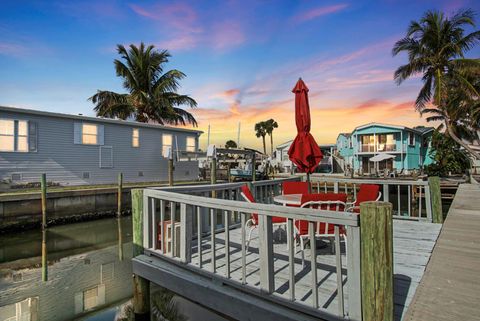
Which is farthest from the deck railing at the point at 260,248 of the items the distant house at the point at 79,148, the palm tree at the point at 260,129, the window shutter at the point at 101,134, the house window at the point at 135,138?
the palm tree at the point at 260,129

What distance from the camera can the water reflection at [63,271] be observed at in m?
5.94

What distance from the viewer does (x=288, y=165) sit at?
38.6 m

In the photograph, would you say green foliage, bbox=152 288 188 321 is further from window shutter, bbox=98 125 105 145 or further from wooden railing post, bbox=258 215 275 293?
window shutter, bbox=98 125 105 145

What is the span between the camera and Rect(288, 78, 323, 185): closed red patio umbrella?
5395mm

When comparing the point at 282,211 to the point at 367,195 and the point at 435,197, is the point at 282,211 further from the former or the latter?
the point at 435,197

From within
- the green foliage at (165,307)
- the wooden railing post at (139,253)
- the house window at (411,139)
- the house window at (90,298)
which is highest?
the house window at (411,139)

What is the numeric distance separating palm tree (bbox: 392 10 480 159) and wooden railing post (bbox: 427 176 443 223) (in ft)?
61.5

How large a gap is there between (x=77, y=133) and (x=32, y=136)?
2177 mm

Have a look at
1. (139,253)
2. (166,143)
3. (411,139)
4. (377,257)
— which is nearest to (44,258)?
(139,253)

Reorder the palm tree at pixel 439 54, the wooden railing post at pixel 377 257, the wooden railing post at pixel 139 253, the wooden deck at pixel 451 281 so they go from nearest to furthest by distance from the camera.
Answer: the wooden railing post at pixel 377 257 → the wooden deck at pixel 451 281 → the wooden railing post at pixel 139 253 → the palm tree at pixel 439 54

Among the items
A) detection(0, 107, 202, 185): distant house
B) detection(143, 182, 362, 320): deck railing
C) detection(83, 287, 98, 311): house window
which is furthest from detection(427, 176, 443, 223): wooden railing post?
detection(0, 107, 202, 185): distant house

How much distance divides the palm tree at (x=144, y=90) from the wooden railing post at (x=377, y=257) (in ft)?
85.2

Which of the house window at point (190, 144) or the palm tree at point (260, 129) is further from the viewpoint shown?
the palm tree at point (260, 129)

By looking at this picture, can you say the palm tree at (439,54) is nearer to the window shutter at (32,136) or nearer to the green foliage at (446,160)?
the green foliage at (446,160)
